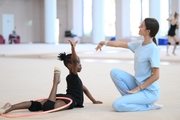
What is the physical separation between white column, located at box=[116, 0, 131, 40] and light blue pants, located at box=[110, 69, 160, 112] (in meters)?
30.9

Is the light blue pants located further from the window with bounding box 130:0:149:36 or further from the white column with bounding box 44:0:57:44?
the white column with bounding box 44:0:57:44

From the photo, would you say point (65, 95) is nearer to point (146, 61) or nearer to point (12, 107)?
point (12, 107)

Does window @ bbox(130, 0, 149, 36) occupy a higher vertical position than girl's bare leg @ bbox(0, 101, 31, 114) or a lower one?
higher

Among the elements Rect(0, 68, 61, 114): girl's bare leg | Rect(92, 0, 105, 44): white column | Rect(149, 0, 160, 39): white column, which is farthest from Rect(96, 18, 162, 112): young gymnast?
Rect(92, 0, 105, 44): white column

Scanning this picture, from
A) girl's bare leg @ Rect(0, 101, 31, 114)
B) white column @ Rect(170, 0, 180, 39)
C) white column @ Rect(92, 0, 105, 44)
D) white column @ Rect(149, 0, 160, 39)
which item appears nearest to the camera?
girl's bare leg @ Rect(0, 101, 31, 114)

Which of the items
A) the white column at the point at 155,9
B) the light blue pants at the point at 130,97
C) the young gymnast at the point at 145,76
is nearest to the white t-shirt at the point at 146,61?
the young gymnast at the point at 145,76

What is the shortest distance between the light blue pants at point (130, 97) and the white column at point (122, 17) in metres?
30.9

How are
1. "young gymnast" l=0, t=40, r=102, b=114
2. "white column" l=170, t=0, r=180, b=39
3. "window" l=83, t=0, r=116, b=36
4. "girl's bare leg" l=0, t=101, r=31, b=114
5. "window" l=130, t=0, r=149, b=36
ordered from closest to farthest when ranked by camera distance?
1. "girl's bare leg" l=0, t=101, r=31, b=114
2. "young gymnast" l=0, t=40, r=102, b=114
3. "white column" l=170, t=0, r=180, b=39
4. "window" l=130, t=0, r=149, b=36
5. "window" l=83, t=0, r=116, b=36

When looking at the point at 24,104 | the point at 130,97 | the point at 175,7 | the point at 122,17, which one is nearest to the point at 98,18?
the point at 122,17

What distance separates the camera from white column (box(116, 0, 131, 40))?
3584 cm

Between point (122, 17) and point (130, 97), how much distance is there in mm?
31504

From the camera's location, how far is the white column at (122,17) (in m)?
35.8

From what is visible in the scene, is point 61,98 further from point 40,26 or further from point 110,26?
point 40,26

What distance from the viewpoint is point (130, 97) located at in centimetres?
484
